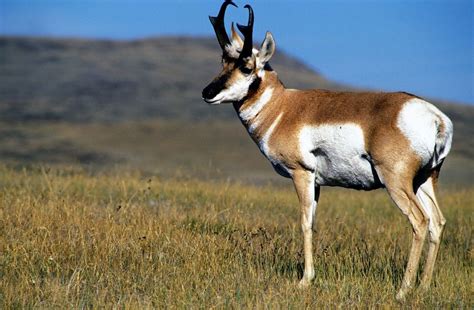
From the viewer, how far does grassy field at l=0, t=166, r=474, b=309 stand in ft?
20.6

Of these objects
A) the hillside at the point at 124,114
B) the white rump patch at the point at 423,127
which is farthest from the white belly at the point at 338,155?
the hillside at the point at 124,114

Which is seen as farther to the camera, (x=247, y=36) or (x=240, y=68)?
(x=240, y=68)

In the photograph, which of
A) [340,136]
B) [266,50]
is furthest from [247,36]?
[340,136]

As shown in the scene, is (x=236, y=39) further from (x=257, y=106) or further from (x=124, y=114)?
(x=124, y=114)

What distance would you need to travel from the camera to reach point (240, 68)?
7633 millimetres

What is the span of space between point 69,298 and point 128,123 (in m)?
34.5

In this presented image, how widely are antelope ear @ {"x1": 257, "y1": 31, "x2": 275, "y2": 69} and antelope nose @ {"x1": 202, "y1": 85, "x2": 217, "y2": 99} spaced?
24.1 inches

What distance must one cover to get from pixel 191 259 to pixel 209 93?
5.47ft

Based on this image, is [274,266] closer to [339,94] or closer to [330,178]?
[330,178]

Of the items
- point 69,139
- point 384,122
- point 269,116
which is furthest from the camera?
point 69,139

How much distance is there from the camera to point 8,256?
7.18 metres

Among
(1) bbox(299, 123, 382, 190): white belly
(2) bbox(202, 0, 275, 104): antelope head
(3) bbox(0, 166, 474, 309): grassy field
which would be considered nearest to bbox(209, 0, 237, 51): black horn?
(2) bbox(202, 0, 275, 104): antelope head

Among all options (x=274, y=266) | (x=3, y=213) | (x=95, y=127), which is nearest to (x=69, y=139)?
(x=95, y=127)

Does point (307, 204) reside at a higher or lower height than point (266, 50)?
lower
